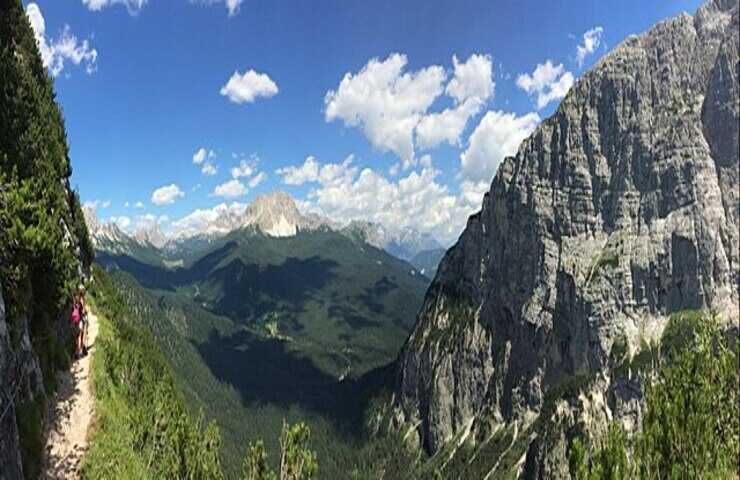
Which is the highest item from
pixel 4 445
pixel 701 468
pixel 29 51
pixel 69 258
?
pixel 29 51

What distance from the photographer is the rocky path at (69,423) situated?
138 ft

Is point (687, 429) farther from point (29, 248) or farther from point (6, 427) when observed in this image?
point (29, 248)

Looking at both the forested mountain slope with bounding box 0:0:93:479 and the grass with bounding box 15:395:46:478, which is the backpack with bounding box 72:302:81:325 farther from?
the grass with bounding box 15:395:46:478

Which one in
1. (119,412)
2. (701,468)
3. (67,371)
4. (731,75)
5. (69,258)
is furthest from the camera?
(731,75)

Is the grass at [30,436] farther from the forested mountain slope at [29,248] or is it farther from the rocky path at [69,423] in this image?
the rocky path at [69,423]

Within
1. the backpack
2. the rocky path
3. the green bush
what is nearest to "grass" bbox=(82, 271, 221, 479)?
the rocky path

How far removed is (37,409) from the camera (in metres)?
44.4

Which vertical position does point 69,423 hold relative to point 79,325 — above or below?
below

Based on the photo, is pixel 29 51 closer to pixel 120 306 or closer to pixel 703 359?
pixel 120 306

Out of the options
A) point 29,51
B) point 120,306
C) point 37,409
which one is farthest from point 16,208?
point 120,306

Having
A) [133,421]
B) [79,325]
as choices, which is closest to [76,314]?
[79,325]

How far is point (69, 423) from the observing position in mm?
49125

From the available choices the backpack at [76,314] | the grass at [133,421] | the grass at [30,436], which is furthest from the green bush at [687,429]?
the backpack at [76,314]

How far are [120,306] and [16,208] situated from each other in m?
70.7
